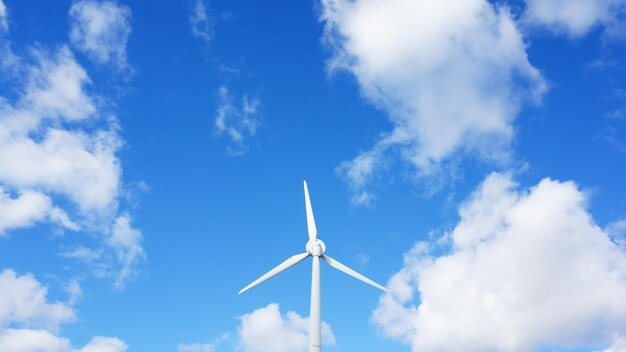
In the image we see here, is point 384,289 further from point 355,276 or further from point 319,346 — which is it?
point 319,346

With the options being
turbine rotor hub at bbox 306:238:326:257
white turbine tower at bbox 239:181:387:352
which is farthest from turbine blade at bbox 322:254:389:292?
turbine rotor hub at bbox 306:238:326:257

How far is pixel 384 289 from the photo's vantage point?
78.4 meters

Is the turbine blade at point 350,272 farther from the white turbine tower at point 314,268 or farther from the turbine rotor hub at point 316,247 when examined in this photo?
the turbine rotor hub at point 316,247

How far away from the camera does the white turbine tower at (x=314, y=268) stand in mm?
64062

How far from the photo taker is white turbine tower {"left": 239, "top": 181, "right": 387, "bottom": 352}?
64.1 meters

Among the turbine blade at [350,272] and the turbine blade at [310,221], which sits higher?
the turbine blade at [310,221]

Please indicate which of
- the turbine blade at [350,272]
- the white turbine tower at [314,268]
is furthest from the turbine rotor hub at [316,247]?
the turbine blade at [350,272]

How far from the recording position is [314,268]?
71625 mm

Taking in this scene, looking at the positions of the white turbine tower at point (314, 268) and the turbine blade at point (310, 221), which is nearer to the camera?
the white turbine tower at point (314, 268)

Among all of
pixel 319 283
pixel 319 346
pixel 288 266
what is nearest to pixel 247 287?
pixel 288 266

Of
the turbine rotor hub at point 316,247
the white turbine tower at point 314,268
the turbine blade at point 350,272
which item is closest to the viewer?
the white turbine tower at point 314,268

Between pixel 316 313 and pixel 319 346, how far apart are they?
4370mm

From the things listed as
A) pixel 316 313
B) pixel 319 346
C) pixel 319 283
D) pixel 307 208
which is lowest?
pixel 319 346

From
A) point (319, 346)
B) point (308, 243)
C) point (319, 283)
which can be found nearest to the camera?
point (319, 346)
